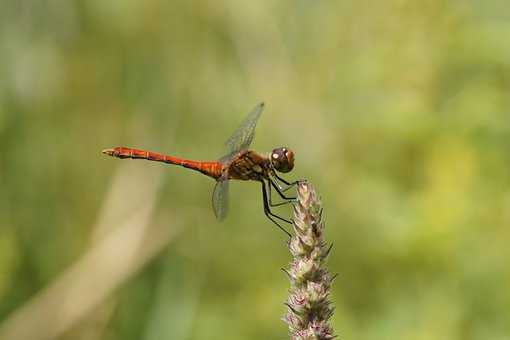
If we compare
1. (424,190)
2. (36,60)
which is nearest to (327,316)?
(424,190)

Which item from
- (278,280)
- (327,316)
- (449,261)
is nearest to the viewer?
(327,316)

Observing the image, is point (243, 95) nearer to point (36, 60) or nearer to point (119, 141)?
point (119, 141)

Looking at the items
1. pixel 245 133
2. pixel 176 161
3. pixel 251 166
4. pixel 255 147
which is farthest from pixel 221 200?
pixel 255 147

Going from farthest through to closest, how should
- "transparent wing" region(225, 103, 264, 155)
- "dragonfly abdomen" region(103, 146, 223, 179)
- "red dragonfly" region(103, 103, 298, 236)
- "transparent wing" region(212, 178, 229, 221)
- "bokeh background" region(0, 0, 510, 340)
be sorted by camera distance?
"bokeh background" region(0, 0, 510, 340) < "dragonfly abdomen" region(103, 146, 223, 179) < "transparent wing" region(225, 103, 264, 155) < "red dragonfly" region(103, 103, 298, 236) < "transparent wing" region(212, 178, 229, 221)

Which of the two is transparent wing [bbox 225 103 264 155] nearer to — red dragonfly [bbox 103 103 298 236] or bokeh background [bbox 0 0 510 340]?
red dragonfly [bbox 103 103 298 236]

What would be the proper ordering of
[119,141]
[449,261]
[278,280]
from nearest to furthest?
[449,261]
[278,280]
[119,141]

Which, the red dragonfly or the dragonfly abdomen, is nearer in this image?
the red dragonfly

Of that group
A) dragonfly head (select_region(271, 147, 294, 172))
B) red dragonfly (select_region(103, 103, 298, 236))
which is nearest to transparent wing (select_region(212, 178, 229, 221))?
red dragonfly (select_region(103, 103, 298, 236))
